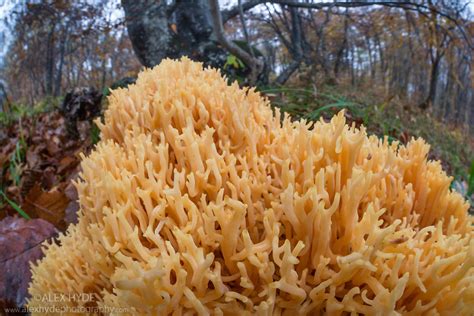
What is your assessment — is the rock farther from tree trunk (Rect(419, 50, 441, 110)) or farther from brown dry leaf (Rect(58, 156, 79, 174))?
tree trunk (Rect(419, 50, 441, 110))

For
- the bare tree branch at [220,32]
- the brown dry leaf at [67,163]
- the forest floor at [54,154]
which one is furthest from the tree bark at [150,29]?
the brown dry leaf at [67,163]

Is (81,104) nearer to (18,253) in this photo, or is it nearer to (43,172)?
(43,172)

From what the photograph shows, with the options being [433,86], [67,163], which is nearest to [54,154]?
[67,163]

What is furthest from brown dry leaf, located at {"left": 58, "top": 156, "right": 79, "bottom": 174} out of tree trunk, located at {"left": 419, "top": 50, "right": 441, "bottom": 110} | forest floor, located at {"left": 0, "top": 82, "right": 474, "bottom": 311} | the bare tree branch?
tree trunk, located at {"left": 419, "top": 50, "right": 441, "bottom": 110}

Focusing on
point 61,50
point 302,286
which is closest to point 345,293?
point 302,286

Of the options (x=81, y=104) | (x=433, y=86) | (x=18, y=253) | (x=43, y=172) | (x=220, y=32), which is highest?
(x=220, y=32)

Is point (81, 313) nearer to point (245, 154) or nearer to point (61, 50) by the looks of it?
point (245, 154)
